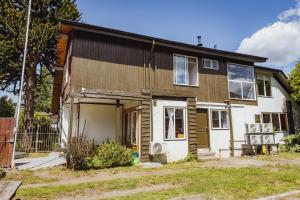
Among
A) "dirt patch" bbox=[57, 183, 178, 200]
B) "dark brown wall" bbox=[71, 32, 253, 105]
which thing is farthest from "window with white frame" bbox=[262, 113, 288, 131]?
"dirt patch" bbox=[57, 183, 178, 200]

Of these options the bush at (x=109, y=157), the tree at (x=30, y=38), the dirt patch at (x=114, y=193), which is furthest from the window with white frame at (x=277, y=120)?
the tree at (x=30, y=38)

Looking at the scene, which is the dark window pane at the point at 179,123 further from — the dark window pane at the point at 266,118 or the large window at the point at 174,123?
the dark window pane at the point at 266,118

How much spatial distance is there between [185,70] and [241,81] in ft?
15.6

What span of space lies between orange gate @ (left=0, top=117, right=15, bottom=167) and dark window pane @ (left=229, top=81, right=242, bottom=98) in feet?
43.1

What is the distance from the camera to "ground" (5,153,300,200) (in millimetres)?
6516

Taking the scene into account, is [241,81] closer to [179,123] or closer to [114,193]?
[179,123]

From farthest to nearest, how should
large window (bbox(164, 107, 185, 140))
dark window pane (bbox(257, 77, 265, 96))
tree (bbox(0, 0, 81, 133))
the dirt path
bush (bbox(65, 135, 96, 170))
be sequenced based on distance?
dark window pane (bbox(257, 77, 265, 96)), tree (bbox(0, 0, 81, 133)), large window (bbox(164, 107, 185, 140)), bush (bbox(65, 135, 96, 170)), the dirt path

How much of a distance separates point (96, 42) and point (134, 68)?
2.43 metres

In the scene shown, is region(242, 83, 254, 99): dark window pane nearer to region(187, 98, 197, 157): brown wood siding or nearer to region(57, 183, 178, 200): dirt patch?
region(187, 98, 197, 157): brown wood siding

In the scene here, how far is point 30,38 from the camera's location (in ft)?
55.9

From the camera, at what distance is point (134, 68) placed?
523 inches

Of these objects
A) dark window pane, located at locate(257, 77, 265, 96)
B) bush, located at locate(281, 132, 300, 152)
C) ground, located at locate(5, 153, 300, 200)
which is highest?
dark window pane, located at locate(257, 77, 265, 96)

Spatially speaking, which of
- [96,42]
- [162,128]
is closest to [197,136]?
[162,128]

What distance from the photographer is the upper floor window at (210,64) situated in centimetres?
1584
